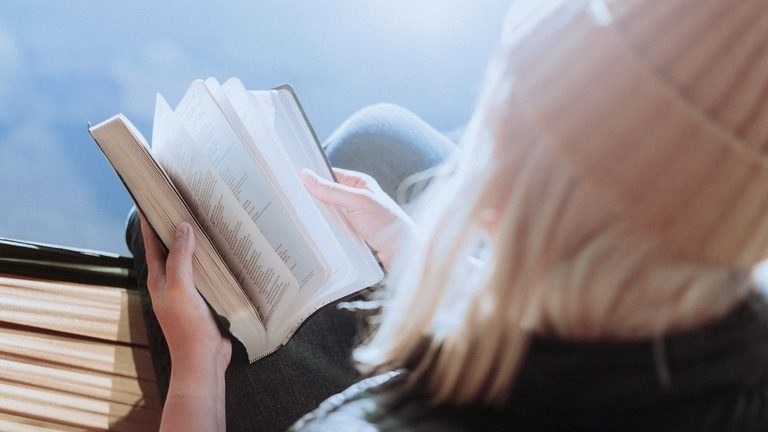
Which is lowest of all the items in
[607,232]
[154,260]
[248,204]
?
[154,260]

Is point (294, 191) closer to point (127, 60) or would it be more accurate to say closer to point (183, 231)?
point (183, 231)

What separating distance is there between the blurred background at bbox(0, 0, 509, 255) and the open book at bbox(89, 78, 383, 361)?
2.77 feet

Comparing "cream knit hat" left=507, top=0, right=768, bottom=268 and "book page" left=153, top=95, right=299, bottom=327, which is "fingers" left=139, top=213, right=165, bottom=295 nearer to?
"book page" left=153, top=95, right=299, bottom=327

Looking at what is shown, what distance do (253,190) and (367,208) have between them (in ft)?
0.52

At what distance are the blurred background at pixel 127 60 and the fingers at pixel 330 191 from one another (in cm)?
85

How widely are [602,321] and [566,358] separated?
0.12 feet

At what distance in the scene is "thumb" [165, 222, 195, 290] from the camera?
2.24ft

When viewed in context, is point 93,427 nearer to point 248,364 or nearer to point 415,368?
point 248,364

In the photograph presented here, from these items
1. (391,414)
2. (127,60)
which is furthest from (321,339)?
(127,60)

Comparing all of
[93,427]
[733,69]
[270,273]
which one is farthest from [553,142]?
[93,427]

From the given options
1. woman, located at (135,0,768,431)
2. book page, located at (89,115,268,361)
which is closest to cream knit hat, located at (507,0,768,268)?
woman, located at (135,0,768,431)

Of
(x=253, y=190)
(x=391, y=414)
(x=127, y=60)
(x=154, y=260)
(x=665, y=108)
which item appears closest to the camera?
(x=665, y=108)

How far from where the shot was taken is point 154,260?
0.76 meters

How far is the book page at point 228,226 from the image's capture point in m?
0.67
